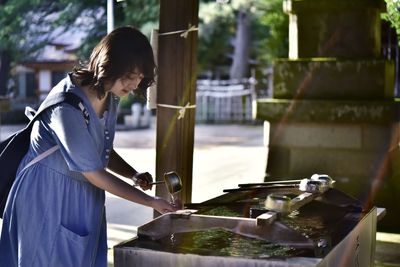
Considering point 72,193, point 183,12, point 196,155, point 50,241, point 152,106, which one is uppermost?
point 183,12

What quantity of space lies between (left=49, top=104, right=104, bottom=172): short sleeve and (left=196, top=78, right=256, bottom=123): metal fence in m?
21.3

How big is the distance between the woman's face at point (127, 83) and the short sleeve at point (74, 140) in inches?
7.8

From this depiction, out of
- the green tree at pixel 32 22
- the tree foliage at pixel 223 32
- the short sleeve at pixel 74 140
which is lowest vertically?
the short sleeve at pixel 74 140

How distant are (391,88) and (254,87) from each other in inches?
694

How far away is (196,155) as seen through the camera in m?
14.6

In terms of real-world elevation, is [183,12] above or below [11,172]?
above

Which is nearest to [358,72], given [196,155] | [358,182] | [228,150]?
[358,182]

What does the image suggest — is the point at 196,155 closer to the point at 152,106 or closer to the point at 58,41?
the point at 58,41

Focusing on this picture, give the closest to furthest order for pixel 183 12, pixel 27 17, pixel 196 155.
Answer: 1. pixel 183 12
2. pixel 27 17
3. pixel 196 155

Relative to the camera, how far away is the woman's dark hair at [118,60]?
104 inches

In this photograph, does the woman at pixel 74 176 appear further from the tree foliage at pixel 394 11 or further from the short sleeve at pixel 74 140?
the tree foliage at pixel 394 11

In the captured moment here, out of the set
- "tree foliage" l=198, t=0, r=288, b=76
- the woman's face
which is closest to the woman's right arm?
the woman's face

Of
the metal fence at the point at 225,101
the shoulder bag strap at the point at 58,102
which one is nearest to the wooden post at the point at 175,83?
the shoulder bag strap at the point at 58,102

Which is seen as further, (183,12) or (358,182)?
(358,182)
